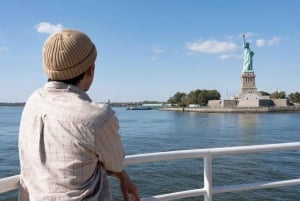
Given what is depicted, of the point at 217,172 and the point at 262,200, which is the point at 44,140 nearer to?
the point at 262,200

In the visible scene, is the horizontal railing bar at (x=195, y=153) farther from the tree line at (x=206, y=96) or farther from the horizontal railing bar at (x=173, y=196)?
the tree line at (x=206, y=96)

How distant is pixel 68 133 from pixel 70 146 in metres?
0.04

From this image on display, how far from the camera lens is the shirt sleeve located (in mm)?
1156

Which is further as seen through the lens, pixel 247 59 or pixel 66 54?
pixel 247 59

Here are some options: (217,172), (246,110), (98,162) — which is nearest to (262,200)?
(217,172)

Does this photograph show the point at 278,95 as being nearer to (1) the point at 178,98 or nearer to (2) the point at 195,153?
(1) the point at 178,98

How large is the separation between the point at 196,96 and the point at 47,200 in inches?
4040

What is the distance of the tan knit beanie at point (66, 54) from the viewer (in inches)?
47.1

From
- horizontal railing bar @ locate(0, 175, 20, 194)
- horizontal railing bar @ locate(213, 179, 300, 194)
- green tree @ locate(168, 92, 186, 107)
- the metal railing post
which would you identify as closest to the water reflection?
horizontal railing bar @ locate(213, 179, 300, 194)

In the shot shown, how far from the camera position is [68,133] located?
1146mm

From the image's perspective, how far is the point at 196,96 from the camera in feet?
338

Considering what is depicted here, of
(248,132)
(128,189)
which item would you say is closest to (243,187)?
(128,189)

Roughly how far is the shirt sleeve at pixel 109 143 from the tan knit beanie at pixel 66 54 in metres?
0.19

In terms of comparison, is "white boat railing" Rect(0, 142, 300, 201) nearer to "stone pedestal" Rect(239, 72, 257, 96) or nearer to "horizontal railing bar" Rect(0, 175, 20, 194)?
"horizontal railing bar" Rect(0, 175, 20, 194)
